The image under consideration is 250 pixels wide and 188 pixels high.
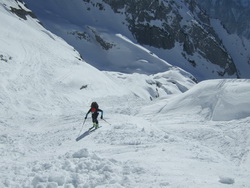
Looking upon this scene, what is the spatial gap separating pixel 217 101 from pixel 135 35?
96531mm

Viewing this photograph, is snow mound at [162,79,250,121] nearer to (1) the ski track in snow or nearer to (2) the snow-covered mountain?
(1) the ski track in snow

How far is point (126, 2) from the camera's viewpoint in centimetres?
12006

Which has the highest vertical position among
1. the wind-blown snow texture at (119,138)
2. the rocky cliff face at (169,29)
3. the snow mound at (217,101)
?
the rocky cliff face at (169,29)

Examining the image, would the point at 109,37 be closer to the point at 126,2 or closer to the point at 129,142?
the point at 126,2

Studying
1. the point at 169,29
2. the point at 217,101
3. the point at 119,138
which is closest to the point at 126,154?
the point at 119,138

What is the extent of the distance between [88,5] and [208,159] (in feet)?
349

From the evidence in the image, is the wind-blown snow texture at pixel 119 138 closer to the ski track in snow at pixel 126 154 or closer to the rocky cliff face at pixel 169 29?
the ski track in snow at pixel 126 154

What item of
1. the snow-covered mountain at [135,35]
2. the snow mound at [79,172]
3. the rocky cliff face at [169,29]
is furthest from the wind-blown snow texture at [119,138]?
the rocky cliff face at [169,29]

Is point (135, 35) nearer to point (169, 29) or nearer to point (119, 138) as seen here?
Answer: point (169, 29)

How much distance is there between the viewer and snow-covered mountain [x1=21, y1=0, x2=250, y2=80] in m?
93.0

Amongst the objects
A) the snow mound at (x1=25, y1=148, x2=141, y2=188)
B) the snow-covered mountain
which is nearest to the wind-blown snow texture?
the snow mound at (x1=25, y1=148, x2=141, y2=188)

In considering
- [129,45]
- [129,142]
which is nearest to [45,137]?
[129,142]

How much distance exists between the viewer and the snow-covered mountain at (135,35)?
305 feet

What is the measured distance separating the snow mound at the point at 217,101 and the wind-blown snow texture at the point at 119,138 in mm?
53
